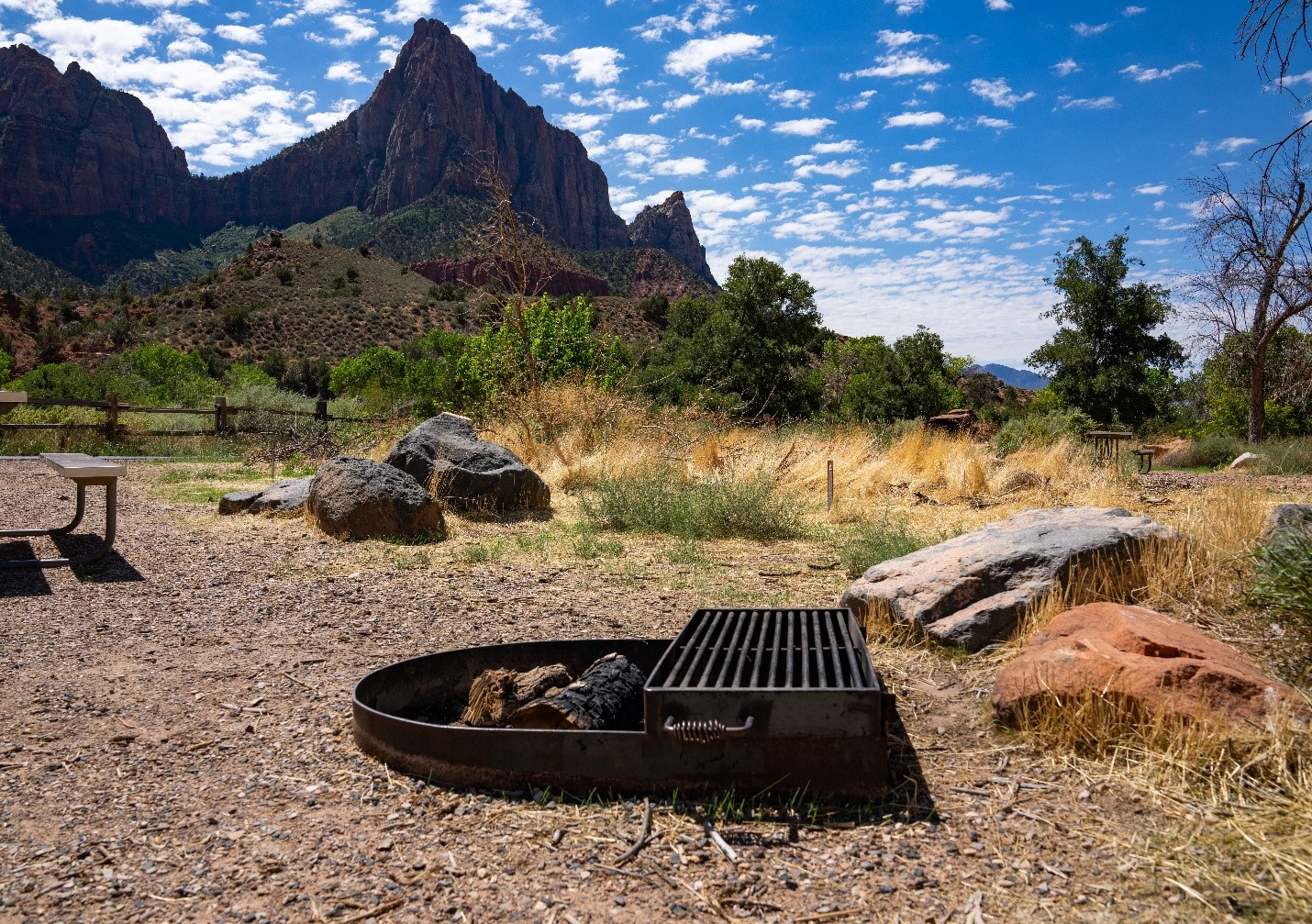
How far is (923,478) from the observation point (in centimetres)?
1052

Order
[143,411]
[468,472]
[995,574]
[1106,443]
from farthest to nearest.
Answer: [143,411] → [1106,443] → [468,472] → [995,574]

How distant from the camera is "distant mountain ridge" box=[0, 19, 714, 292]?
7769 cm

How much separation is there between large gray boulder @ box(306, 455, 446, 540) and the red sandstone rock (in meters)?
5.33

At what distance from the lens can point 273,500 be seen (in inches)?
332

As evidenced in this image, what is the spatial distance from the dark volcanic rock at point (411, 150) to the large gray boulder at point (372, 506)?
289 ft

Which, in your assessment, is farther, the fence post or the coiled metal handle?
the fence post

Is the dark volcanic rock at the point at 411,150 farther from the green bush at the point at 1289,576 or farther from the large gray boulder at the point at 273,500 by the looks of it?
the green bush at the point at 1289,576

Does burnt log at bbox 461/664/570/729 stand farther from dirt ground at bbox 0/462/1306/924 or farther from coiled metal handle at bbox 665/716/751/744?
coiled metal handle at bbox 665/716/751/744

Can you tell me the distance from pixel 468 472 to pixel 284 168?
105m

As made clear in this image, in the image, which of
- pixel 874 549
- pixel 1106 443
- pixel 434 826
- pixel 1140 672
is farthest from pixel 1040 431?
pixel 434 826

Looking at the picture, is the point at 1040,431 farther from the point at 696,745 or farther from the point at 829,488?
the point at 696,745

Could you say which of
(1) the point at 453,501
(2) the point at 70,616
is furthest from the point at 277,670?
(1) the point at 453,501

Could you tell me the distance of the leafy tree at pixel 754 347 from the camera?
20609mm

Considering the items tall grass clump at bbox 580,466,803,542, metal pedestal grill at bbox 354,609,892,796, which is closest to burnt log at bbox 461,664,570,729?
metal pedestal grill at bbox 354,609,892,796
